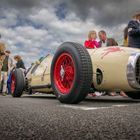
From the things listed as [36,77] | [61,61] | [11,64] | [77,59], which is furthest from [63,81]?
[11,64]

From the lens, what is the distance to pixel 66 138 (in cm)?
180

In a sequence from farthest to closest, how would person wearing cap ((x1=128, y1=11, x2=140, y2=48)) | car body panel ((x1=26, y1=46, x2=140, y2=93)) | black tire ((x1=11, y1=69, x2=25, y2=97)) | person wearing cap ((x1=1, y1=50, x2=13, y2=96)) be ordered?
person wearing cap ((x1=1, y1=50, x2=13, y2=96)), black tire ((x1=11, y1=69, x2=25, y2=97)), person wearing cap ((x1=128, y1=11, x2=140, y2=48)), car body panel ((x1=26, y1=46, x2=140, y2=93))

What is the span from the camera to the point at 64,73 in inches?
192

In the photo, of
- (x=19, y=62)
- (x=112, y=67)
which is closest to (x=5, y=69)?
(x=19, y=62)

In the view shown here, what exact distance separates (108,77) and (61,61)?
0.79 metres

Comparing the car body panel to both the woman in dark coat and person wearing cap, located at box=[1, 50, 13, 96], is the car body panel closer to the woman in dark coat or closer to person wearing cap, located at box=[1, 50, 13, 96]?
person wearing cap, located at box=[1, 50, 13, 96]

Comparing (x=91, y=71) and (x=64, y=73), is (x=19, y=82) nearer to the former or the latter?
(x=64, y=73)

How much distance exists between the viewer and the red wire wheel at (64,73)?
4744 mm

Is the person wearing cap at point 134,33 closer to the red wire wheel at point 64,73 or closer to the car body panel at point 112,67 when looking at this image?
the car body panel at point 112,67

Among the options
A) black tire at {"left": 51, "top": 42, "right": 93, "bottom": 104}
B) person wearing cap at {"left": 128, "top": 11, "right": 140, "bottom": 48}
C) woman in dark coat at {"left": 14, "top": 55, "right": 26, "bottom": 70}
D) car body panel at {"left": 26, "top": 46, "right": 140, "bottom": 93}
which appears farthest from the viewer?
woman in dark coat at {"left": 14, "top": 55, "right": 26, "bottom": 70}

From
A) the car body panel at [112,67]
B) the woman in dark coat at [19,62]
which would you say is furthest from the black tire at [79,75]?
the woman in dark coat at [19,62]

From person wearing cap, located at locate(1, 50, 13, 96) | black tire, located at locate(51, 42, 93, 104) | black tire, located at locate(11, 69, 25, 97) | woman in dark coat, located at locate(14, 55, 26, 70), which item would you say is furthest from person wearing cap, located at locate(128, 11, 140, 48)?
woman in dark coat, located at locate(14, 55, 26, 70)

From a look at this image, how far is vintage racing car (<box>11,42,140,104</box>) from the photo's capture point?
4352mm

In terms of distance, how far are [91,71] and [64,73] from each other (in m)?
0.64
